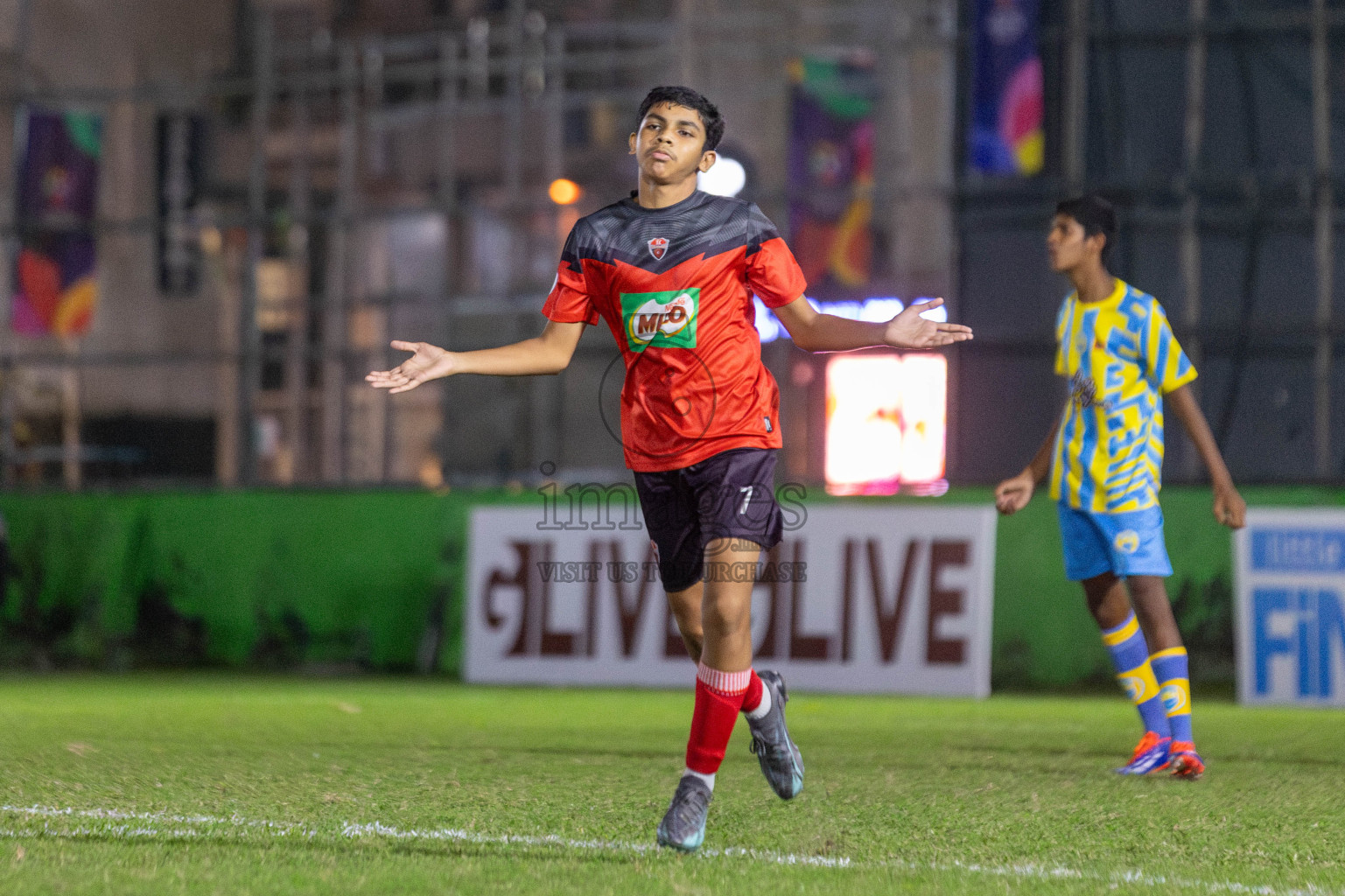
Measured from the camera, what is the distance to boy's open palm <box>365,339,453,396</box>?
11.3ft

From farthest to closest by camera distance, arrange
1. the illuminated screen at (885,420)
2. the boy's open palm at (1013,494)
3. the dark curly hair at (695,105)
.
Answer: the illuminated screen at (885,420) → the boy's open palm at (1013,494) → the dark curly hair at (695,105)

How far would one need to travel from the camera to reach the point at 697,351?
363 cm

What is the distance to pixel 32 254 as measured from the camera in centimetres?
1430

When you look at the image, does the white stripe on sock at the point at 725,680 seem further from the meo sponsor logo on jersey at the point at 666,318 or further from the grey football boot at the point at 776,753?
the meo sponsor logo on jersey at the point at 666,318

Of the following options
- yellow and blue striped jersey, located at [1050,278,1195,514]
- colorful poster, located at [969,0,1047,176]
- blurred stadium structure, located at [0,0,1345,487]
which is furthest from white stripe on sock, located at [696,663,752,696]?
colorful poster, located at [969,0,1047,176]

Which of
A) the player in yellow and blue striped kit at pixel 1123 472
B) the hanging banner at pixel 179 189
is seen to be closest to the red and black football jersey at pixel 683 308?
the player in yellow and blue striped kit at pixel 1123 472

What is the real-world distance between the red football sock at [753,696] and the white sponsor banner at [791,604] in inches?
178

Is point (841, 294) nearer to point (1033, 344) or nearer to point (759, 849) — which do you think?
point (1033, 344)

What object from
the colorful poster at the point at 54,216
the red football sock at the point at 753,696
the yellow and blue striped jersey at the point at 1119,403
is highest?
the colorful poster at the point at 54,216

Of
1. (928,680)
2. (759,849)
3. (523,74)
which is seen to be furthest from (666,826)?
(523,74)

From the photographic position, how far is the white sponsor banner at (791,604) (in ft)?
27.4

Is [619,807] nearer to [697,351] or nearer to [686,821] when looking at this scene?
[686,821]

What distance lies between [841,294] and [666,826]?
12.4 meters

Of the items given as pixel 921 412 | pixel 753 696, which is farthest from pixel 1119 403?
pixel 921 412
